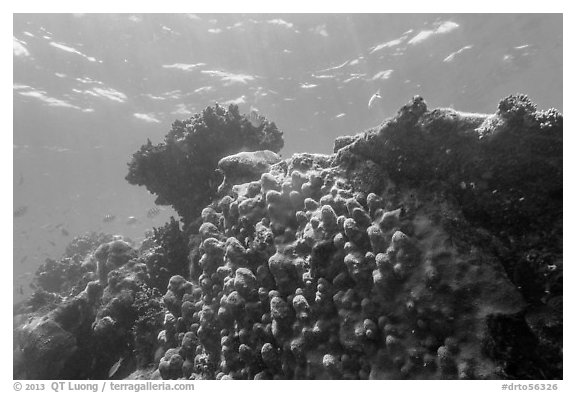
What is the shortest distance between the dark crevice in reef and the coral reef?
57.5 inches

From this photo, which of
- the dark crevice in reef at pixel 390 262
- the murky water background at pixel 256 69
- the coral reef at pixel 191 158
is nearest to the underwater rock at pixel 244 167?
the dark crevice in reef at pixel 390 262

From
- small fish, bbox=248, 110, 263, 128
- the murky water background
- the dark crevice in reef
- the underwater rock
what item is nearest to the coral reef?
small fish, bbox=248, 110, 263, 128

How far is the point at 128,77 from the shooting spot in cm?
1791

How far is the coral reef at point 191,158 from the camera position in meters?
7.00

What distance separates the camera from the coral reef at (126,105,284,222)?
23.0ft

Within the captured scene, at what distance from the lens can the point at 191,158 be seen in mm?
6980

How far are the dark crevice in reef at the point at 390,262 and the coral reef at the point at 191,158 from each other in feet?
4.79

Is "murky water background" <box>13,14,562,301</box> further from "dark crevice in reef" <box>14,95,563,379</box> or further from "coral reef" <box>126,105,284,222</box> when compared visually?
"dark crevice in reef" <box>14,95,563,379</box>

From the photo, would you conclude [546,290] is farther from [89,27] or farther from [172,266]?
[89,27]

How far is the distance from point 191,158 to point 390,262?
4900mm

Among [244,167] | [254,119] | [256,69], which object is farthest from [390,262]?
[256,69]

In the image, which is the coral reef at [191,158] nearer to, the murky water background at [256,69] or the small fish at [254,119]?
the small fish at [254,119]

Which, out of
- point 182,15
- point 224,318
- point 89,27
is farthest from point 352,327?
point 89,27

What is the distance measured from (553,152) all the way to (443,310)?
1634mm
